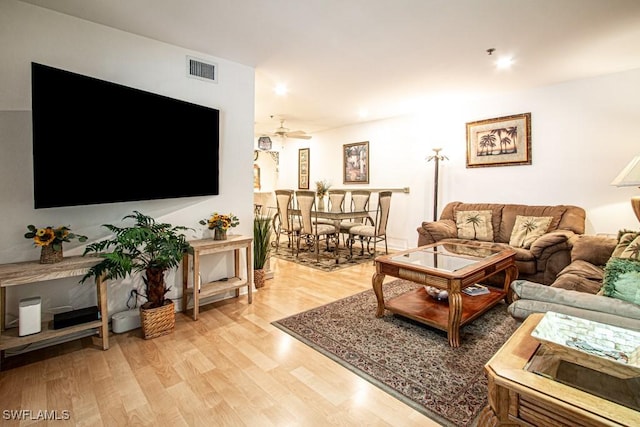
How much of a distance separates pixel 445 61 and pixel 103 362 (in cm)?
389

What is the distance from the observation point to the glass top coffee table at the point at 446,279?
85.4 inches

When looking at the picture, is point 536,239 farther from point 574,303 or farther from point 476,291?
point 574,303

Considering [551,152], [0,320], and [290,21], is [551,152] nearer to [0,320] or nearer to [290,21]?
[290,21]

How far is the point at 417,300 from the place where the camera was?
2736mm

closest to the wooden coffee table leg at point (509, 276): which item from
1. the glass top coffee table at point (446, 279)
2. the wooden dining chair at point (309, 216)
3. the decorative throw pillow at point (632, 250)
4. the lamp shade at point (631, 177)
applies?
the glass top coffee table at point (446, 279)

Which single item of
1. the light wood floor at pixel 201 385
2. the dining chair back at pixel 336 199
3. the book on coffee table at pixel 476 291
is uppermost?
the dining chair back at pixel 336 199

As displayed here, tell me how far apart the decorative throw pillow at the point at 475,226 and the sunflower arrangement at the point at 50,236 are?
413 cm

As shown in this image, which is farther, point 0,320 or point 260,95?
point 260,95

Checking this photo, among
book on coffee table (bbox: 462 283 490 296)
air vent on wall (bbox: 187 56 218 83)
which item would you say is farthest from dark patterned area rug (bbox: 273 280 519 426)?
air vent on wall (bbox: 187 56 218 83)

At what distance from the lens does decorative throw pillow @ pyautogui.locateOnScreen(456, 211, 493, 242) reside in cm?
394

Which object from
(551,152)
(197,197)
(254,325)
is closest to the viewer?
(254,325)

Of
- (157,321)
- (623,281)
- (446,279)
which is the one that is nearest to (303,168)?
(157,321)

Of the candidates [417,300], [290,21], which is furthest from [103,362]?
[290,21]

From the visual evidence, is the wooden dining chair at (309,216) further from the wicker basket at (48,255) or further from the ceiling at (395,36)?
the wicker basket at (48,255)
